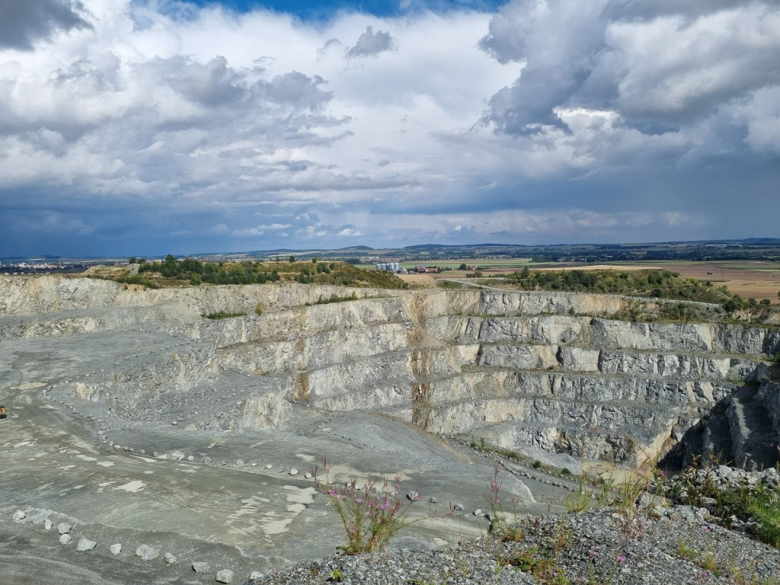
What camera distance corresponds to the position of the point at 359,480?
17.0m

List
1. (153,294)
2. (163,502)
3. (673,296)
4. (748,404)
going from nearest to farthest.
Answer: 1. (163,502)
2. (748,404)
3. (153,294)
4. (673,296)

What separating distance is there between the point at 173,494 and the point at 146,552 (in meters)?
3.21

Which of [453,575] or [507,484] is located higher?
[453,575]

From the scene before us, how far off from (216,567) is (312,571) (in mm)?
2774

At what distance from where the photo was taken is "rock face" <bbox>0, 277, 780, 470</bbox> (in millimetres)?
39781

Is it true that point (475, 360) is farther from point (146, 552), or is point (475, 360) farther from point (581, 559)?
point (146, 552)

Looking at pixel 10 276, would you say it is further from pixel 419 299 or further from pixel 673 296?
pixel 673 296

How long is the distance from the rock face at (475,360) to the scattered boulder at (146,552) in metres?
21.7

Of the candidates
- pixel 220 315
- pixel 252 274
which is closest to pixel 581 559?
pixel 220 315

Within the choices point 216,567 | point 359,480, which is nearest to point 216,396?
point 359,480

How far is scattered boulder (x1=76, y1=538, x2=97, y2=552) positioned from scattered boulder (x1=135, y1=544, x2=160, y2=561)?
963 millimetres

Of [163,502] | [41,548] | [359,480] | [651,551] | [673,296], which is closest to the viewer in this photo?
[651,551]

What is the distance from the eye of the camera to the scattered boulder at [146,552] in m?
10.7

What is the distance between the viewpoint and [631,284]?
226 ft
